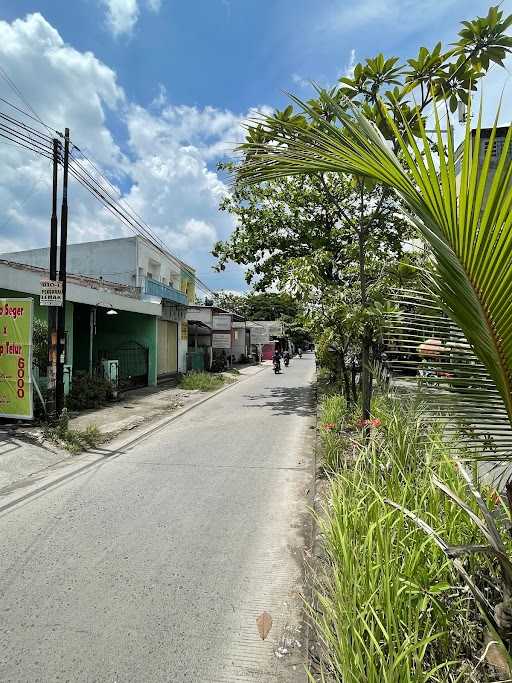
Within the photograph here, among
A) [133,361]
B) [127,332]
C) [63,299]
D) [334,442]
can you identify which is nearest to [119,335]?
[127,332]

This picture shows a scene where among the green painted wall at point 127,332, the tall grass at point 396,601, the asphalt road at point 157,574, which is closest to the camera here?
the tall grass at point 396,601

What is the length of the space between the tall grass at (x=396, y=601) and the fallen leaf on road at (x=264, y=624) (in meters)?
0.34

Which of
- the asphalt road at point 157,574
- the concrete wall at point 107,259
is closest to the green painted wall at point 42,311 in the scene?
the asphalt road at point 157,574

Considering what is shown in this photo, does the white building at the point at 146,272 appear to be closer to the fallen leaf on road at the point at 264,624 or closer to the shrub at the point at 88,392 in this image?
the shrub at the point at 88,392

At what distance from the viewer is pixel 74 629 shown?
9.07 ft

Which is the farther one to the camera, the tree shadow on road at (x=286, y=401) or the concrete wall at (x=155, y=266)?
the concrete wall at (x=155, y=266)

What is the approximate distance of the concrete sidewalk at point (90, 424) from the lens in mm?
6195

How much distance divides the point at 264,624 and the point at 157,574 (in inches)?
39.0

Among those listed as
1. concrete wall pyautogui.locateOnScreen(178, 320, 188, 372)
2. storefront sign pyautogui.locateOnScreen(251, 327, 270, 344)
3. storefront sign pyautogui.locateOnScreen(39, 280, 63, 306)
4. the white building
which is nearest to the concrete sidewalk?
storefront sign pyautogui.locateOnScreen(39, 280, 63, 306)

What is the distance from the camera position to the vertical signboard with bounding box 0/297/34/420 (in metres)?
8.07

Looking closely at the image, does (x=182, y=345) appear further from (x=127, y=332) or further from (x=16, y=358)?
(x=16, y=358)

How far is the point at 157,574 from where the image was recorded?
3414 mm

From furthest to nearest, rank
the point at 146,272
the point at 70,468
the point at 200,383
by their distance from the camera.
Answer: the point at 146,272, the point at 200,383, the point at 70,468

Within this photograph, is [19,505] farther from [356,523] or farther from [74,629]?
[356,523]
